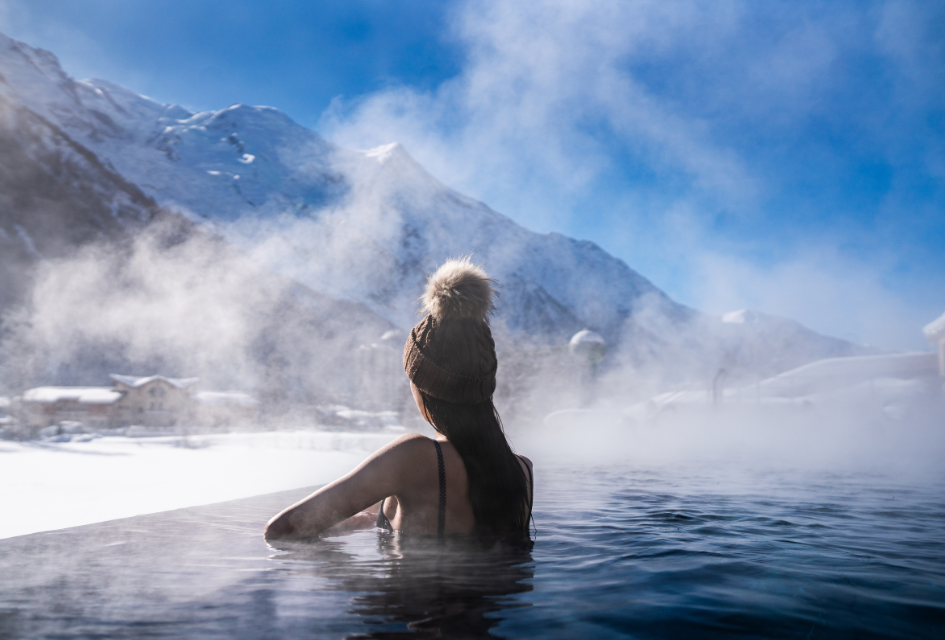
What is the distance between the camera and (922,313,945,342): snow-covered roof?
21.3 m

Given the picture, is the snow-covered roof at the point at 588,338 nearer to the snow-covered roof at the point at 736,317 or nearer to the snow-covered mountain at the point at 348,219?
the snow-covered mountain at the point at 348,219

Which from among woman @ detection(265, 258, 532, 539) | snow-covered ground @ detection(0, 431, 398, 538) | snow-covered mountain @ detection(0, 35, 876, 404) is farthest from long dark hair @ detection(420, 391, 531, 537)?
snow-covered mountain @ detection(0, 35, 876, 404)

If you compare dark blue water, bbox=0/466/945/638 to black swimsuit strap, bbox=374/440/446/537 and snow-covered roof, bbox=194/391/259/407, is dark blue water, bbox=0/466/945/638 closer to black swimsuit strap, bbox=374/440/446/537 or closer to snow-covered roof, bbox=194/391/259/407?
black swimsuit strap, bbox=374/440/446/537

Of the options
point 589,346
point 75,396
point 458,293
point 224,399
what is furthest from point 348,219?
point 458,293

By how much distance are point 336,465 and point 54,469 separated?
3795 mm

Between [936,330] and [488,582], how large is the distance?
26582 millimetres

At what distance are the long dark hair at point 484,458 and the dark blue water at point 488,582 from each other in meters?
0.17

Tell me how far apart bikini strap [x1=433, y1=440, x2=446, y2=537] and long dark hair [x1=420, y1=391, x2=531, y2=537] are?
8cm

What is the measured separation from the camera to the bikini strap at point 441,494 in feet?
6.52

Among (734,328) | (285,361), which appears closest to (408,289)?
(285,361)

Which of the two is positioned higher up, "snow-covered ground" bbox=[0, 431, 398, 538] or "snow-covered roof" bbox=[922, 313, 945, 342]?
"snow-covered roof" bbox=[922, 313, 945, 342]

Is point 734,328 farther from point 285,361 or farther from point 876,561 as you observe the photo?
point 876,561

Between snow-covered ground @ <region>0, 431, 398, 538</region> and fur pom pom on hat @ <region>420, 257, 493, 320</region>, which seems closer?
fur pom pom on hat @ <region>420, 257, 493, 320</region>

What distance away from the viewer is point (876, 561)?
234 cm
